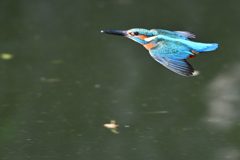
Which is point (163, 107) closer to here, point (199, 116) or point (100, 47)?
point (199, 116)

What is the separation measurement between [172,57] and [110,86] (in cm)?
111

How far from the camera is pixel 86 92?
3.31 meters

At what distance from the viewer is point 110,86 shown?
11.0 feet

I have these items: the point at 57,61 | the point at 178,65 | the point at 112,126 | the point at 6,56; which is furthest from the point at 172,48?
the point at 6,56

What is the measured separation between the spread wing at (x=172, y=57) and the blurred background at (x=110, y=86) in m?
0.67

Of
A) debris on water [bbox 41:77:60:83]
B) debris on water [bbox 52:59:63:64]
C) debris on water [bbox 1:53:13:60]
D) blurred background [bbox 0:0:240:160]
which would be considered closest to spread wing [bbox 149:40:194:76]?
blurred background [bbox 0:0:240:160]

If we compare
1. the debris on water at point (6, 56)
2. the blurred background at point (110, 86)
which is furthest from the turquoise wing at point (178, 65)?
the debris on water at point (6, 56)

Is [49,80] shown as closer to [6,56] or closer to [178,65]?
[6,56]

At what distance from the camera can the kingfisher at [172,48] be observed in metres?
2.25

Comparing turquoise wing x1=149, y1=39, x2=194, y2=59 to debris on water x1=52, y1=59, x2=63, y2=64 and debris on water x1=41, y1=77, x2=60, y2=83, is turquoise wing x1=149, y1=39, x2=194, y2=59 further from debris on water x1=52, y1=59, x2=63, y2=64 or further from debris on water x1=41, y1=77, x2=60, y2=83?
debris on water x1=52, y1=59, x2=63, y2=64

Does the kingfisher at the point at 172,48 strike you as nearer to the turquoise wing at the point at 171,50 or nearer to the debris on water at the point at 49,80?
the turquoise wing at the point at 171,50

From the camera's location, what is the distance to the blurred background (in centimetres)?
283

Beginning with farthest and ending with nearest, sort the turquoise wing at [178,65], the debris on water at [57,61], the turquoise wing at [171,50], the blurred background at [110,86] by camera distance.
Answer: the debris on water at [57,61] < the blurred background at [110,86] < the turquoise wing at [171,50] < the turquoise wing at [178,65]

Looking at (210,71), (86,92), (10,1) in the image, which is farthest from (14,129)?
(10,1)
